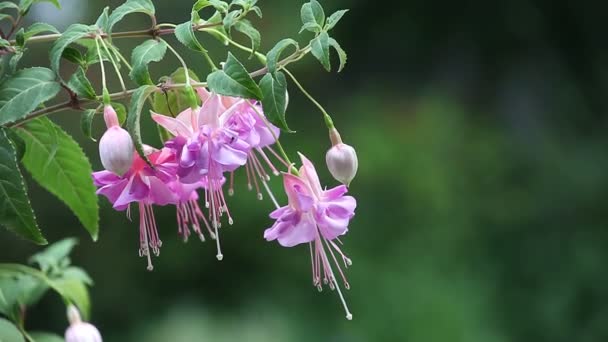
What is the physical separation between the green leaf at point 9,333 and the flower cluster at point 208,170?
0.17m

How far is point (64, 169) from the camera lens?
2.52ft

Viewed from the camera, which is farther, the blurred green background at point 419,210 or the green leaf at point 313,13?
the blurred green background at point 419,210

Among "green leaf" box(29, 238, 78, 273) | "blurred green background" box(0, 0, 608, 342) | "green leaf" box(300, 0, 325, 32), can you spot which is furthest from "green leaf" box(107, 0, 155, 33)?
"blurred green background" box(0, 0, 608, 342)

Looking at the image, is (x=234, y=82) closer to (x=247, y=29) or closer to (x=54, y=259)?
(x=247, y=29)

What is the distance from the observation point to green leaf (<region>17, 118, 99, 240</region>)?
0.75 meters

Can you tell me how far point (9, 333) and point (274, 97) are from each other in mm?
346

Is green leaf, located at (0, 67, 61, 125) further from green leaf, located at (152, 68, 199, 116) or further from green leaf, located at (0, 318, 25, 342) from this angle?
green leaf, located at (0, 318, 25, 342)

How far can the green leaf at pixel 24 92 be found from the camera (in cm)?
57

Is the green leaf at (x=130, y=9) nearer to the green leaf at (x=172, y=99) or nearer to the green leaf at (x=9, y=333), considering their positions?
the green leaf at (x=172, y=99)

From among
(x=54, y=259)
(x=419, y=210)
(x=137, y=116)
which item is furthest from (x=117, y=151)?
(x=419, y=210)

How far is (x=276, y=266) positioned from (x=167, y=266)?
1.09 ft

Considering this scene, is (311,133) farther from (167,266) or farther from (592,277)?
(592,277)

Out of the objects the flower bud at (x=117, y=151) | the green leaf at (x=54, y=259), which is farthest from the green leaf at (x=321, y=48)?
the green leaf at (x=54, y=259)

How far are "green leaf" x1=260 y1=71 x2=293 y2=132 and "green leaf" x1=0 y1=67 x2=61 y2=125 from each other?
0.14m
